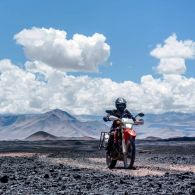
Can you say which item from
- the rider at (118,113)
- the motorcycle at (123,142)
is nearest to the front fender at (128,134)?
the motorcycle at (123,142)

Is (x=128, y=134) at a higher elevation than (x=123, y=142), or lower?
higher

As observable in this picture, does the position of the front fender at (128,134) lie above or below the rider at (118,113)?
below

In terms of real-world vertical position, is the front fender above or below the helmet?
below

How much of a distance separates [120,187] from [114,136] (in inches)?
319

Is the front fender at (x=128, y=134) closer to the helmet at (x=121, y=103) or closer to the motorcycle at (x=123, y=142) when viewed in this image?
the motorcycle at (x=123, y=142)

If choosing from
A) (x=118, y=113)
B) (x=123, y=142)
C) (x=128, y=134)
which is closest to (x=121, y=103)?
(x=118, y=113)

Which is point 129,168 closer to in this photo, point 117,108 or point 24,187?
point 117,108

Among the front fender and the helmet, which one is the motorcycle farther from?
the helmet

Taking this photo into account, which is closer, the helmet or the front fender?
the front fender

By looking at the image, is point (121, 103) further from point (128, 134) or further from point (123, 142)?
point (123, 142)

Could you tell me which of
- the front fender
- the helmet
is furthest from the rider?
the front fender

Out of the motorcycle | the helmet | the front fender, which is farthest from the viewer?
the helmet

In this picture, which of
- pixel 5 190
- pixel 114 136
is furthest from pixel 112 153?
pixel 5 190

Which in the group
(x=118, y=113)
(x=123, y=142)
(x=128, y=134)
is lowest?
(x=123, y=142)
